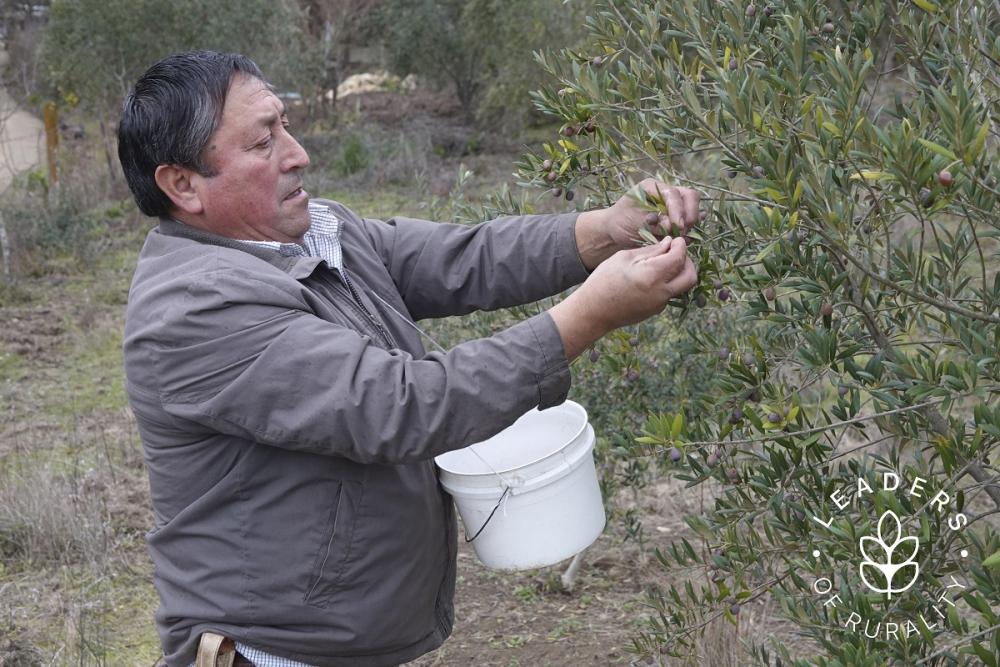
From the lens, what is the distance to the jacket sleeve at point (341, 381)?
2037 millimetres

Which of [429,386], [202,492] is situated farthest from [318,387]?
[202,492]

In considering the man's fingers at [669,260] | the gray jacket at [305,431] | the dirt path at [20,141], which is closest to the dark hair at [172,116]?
the gray jacket at [305,431]

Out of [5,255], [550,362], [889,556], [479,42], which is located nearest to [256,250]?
[550,362]

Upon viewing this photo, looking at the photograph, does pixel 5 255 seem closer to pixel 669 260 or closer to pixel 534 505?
pixel 534 505

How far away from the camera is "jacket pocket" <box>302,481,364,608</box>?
228 cm

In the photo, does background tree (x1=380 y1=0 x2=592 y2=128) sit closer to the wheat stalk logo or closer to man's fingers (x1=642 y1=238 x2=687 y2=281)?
man's fingers (x1=642 y1=238 x2=687 y2=281)

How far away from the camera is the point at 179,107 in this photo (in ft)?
7.65

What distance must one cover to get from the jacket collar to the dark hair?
7 cm

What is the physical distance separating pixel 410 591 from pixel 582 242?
890 millimetres

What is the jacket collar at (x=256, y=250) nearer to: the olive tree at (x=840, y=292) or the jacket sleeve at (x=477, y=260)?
the jacket sleeve at (x=477, y=260)

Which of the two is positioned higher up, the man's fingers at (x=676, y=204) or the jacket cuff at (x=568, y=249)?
the man's fingers at (x=676, y=204)

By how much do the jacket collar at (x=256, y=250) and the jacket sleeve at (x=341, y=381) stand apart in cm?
17

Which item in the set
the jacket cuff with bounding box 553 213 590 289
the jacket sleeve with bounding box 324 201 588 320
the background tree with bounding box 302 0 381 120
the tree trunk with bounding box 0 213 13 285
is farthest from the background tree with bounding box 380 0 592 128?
the jacket cuff with bounding box 553 213 590 289

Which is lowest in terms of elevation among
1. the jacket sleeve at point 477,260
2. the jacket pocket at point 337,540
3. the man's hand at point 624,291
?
the jacket pocket at point 337,540
